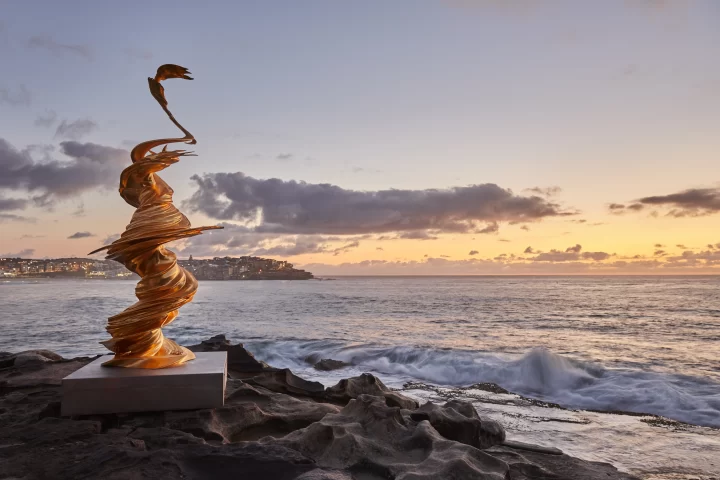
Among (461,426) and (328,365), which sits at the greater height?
(461,426)

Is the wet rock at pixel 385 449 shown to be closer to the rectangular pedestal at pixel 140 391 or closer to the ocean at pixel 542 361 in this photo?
the rectangular pedestal at pixel 140 391

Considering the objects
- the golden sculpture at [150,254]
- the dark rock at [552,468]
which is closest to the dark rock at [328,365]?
the golden sculpture at [150,254]

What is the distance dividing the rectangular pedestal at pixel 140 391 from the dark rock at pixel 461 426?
245cm

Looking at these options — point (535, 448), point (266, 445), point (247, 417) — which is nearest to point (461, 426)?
point (535, 448)

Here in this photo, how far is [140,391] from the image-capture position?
5.50 metres

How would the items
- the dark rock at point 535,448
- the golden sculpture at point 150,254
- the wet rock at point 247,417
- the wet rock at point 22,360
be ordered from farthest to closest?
the wet rock at point 22,360, the golden sculpture at point 150,254, the dark rock at point 535,448, the wet rock at point 247,417

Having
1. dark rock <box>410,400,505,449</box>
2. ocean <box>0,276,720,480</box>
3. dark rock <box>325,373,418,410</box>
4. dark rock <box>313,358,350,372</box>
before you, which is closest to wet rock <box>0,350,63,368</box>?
dark rock <box>325,373,418,410</box>

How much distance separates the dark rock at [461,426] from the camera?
5.62 m

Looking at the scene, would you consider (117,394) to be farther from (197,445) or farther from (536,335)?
(536,335)

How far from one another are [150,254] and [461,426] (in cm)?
438

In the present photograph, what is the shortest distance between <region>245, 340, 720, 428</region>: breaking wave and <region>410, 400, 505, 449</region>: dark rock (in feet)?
16.7

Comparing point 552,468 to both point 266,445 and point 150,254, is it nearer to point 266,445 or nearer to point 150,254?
point 266,445

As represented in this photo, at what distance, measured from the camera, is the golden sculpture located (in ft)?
19.7

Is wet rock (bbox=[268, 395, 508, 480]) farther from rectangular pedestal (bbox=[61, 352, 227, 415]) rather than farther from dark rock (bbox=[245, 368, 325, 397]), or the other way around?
dark rock (bbox=[245, 368, 325, 397])
